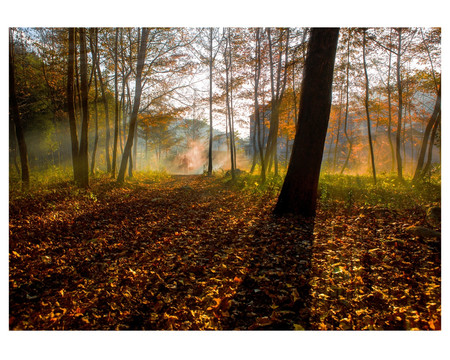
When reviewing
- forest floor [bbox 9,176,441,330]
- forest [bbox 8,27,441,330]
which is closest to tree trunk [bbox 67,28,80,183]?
forest [bbox 8,27,441,330]

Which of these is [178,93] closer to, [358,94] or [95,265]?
[95,265]

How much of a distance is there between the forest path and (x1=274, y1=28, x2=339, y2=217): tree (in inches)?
26.6

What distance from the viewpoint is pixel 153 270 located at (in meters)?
3.00

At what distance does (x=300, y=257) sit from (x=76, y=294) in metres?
2.93

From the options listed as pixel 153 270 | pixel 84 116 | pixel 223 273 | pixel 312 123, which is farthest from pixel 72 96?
pixel 223 273

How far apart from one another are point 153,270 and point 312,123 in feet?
13.7

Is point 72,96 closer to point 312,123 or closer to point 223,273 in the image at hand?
point 312,123

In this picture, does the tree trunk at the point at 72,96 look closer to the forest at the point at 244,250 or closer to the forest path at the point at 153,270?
the forest at the point at 244,250

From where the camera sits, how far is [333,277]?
104 inches

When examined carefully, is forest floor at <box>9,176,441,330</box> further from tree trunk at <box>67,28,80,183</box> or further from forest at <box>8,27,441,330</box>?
tree trunk at <box>67,28,80,183</box>

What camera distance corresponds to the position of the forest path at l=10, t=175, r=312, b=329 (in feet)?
6.86

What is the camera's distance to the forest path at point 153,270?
2090 mm

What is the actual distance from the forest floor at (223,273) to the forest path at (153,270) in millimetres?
13
